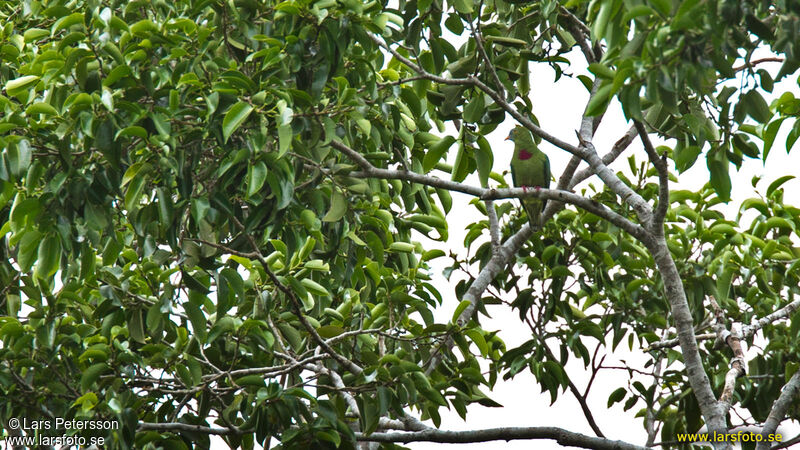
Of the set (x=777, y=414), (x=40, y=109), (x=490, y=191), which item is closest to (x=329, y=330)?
(x=490, y=191)

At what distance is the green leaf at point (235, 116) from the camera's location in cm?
332

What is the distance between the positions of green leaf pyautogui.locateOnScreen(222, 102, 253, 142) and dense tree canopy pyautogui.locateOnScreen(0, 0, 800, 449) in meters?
0.01

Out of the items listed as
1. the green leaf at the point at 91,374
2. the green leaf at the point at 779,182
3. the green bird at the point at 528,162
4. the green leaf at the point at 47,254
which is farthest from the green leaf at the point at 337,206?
the green bird at the point at 528,162

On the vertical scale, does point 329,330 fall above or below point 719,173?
below

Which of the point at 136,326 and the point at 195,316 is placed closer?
the point at 195,316

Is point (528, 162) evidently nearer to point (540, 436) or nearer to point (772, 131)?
point (540, 436)

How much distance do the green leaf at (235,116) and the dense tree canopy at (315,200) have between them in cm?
1

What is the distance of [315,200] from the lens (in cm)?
419

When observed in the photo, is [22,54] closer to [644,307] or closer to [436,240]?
[436,240]

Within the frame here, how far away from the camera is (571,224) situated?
5.63 metres

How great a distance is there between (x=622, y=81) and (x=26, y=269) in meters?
2.71

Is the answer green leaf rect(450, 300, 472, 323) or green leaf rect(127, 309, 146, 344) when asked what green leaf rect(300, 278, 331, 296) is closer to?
green leaf rect(450, 300, 472, 323)

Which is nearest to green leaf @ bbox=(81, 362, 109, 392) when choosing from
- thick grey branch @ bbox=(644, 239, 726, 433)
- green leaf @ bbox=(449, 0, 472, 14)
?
green leaf @ bbox=(449, 0, 472, 14)

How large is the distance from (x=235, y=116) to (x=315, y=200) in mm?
906
